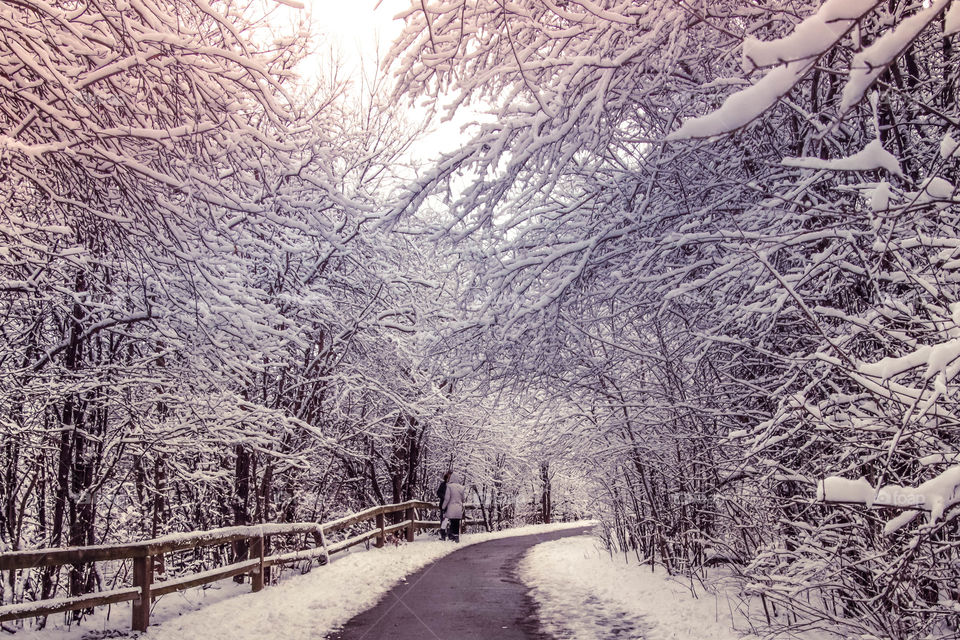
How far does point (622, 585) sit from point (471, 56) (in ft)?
26.7

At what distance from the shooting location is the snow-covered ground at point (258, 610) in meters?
6.30

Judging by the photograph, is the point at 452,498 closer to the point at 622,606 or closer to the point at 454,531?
the point at 454,531

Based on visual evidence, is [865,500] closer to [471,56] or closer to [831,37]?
[831,37]

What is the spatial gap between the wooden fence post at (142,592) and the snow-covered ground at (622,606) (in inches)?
164

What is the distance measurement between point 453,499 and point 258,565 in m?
9.35

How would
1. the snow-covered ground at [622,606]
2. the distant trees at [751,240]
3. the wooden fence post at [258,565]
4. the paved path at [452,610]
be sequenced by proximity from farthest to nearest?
the wooden fence post at [258,565], the paved path at [452,610], the snow-covered ground at [622,606], the distant trees at [751,240]

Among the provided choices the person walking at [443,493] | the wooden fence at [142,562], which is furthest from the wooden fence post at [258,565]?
the person walking at [443,493]

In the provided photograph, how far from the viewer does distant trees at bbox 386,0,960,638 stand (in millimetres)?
3180

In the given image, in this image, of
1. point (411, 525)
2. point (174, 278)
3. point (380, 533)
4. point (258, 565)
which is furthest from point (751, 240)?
point (411, 525)

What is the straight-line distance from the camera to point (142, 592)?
6.34m

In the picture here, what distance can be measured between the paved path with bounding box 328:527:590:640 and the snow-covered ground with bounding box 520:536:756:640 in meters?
0.37

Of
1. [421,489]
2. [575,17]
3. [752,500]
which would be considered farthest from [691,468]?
[421,489]

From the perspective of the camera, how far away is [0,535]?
7.73 m

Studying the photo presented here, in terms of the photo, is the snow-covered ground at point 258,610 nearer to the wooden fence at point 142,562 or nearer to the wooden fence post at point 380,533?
the wooden fence at point 142,562
